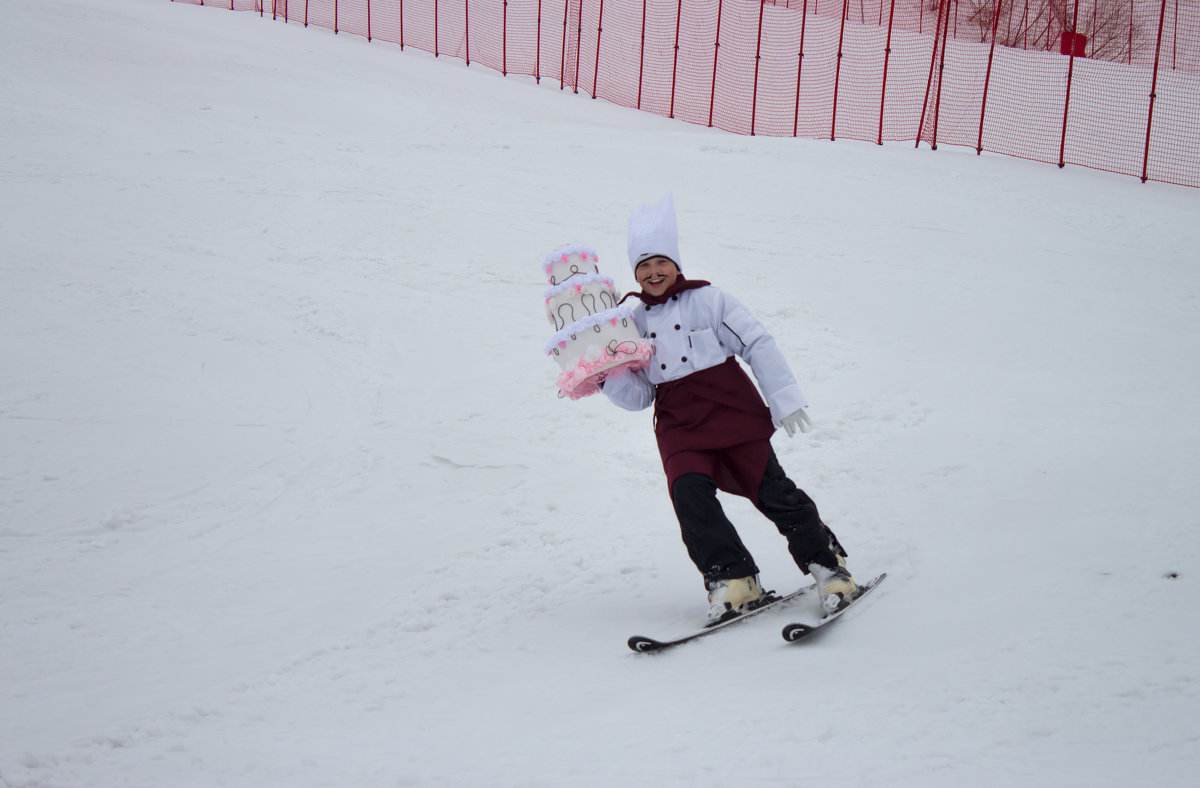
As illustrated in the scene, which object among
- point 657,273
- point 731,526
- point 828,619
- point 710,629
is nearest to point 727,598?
point 710,629

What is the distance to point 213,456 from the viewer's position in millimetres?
5863

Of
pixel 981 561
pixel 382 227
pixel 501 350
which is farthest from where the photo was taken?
pixel 382 227

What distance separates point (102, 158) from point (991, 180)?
10261mm

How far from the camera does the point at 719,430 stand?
3.78 meters

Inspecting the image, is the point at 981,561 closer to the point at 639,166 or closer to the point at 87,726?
the point at 87,726

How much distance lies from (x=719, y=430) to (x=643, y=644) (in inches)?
33.7

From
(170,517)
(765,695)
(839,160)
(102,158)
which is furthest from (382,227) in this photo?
(765,695)

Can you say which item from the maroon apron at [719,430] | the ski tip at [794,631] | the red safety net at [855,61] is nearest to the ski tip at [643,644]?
the ski tip at [794,631]

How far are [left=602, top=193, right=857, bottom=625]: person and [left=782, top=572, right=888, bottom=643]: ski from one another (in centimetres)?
4

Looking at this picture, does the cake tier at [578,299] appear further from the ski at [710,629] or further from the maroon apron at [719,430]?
the ski at [710,629]

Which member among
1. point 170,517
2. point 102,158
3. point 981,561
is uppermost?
point 102,158

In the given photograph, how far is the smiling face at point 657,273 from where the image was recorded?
3867 mm

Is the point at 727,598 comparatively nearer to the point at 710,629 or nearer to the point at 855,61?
the point at 710,629

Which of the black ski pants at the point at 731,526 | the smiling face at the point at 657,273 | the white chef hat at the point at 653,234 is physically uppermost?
the white chef hat at the point at 653,234
